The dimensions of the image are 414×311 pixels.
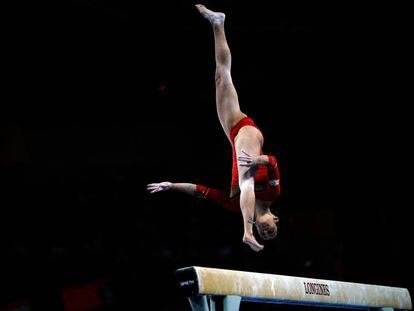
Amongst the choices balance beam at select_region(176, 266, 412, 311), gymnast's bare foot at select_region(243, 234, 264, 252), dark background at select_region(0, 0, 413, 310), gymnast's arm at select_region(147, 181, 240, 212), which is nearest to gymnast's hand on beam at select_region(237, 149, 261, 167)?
gymnast's bare foot at select_region(243, 234, 264, 252)

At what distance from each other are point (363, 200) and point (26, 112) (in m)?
6.38

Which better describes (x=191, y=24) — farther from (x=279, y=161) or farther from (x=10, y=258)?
(x=10, y=258)

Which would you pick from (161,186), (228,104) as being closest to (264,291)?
(161,186)

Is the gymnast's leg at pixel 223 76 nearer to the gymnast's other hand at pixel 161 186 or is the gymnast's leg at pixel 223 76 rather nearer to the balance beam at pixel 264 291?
the gymnast's other hand at pixel 161 186

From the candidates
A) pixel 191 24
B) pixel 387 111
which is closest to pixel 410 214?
pixel 387 111

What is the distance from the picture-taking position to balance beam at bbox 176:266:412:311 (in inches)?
164

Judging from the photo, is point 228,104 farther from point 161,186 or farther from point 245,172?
point 161,186

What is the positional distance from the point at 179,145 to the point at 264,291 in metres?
7.44

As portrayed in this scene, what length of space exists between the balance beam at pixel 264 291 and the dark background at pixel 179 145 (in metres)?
4.85

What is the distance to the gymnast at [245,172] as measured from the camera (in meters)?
5.23

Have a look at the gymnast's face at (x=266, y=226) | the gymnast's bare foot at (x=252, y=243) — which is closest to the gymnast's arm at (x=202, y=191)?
the gymnast's face at (x=266, y=226)

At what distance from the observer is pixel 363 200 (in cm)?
1083

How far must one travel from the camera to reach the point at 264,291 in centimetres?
470

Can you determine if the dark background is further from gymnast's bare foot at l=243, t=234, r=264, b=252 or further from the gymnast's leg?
gymnast's bare foot at l=243, t=234, r=264, b=252
